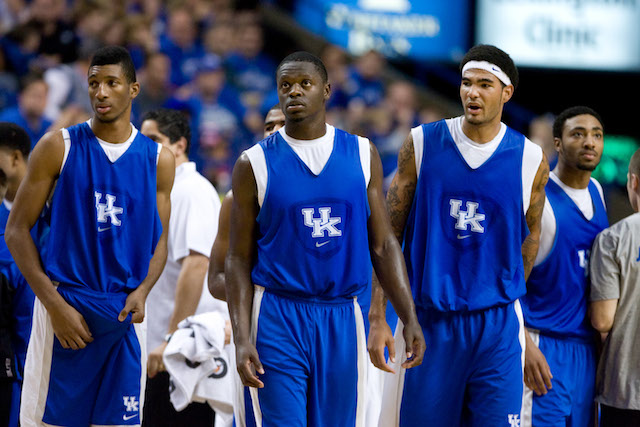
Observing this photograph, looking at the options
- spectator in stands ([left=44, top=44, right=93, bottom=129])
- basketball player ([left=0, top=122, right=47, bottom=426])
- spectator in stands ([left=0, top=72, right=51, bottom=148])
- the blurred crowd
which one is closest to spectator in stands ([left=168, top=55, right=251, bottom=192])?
the blurred crowd

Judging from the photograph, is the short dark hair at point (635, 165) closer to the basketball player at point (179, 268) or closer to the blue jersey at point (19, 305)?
the basketball player at point (179, 268)

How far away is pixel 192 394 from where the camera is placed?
5566 mm

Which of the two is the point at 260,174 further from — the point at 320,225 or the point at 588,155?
the point at 588,155

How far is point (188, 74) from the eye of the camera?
1237 centimetres

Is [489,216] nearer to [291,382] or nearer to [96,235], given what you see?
[291,382]

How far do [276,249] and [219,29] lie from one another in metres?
9.47

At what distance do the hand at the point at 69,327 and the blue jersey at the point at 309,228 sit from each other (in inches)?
35.8

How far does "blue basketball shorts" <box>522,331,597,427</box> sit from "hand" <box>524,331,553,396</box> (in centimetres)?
20

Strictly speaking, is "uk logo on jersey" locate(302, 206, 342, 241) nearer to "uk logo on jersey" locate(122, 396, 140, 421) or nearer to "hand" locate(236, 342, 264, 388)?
"hand" locate(236, 342, 264, 388)

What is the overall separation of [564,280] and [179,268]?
232 cm

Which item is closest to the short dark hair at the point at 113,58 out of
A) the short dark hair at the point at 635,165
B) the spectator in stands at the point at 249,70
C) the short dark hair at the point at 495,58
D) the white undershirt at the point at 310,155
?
the white undershirt at the point at 310,155

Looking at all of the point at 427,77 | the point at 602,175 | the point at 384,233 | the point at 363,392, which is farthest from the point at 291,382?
the point at 427,77

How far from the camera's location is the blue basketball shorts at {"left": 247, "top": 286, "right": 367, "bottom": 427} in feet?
12.9

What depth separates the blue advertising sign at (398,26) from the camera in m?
14.8
